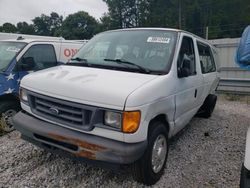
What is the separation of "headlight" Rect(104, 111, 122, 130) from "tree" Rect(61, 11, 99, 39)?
177 feet

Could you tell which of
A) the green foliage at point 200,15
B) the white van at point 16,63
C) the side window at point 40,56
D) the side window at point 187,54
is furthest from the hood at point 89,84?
the green foliage at point 200,15

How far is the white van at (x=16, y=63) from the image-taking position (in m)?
4.89

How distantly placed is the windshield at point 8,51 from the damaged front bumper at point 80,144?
2.41 metres

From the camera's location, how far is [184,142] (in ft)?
15.7

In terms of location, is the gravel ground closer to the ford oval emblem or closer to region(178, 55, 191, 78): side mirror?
the ford oval emblem

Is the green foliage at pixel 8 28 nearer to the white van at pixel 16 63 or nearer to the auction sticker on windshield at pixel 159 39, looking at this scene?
the white van at pixel 16 63

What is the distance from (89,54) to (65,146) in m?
1.72

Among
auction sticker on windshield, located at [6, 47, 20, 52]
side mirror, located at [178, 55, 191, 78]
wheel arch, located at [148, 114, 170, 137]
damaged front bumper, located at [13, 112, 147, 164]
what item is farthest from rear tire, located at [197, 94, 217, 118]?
auction sticker on windshield, located at [6, 47, 20, 52]

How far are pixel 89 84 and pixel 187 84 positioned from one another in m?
1.77

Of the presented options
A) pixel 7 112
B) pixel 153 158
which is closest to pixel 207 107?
pixel 153 158

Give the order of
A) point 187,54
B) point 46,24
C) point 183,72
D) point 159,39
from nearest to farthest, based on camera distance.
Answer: point 183,72 < point 159,39 < point 187,54 < point 46,24

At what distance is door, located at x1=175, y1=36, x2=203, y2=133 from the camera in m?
3.67

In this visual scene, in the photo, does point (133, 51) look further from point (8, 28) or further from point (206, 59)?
point (8, 28)

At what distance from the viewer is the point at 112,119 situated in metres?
2.67
